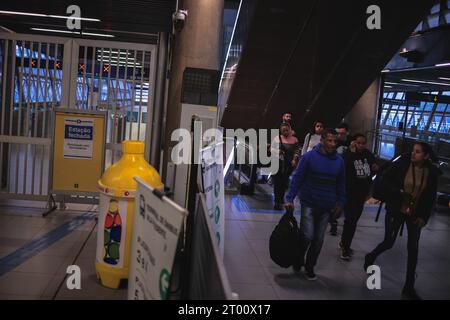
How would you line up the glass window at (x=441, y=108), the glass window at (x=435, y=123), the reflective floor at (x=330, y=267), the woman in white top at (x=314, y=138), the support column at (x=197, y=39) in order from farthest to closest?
the glass window at (x=435, y=123)
the glass window at (x=441, y=108)
the woman in white top at (x=314, y=138)
the support column at (x=197, y=39)
the reflective floor at (x=330, y=267)

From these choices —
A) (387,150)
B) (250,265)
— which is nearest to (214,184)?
(250,265)

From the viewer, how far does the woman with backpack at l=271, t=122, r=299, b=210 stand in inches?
348

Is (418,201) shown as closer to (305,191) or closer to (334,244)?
(305,191)

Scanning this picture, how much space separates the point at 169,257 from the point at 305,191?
3.37m

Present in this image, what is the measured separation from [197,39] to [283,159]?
274 centimetres

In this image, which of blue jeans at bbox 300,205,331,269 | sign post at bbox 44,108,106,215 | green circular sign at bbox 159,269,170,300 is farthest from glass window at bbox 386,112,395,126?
green circular sign at bbox 159,269,170,300

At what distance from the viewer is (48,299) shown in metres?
4.28

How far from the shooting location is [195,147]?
13.7 ft

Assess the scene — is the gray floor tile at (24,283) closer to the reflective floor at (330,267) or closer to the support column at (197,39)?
A: the reflective floor at (330,267)

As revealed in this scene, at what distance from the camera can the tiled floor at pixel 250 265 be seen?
4.71 m

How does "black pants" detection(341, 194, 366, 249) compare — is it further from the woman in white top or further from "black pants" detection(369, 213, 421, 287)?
the woman in white top

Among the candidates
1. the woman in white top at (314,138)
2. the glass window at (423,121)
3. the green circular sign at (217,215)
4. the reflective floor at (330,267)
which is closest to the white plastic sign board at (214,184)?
the green circular sign at (217,215)

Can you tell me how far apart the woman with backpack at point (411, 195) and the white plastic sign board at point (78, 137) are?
438 cm

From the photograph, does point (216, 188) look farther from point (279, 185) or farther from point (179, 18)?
point (279, 185)
